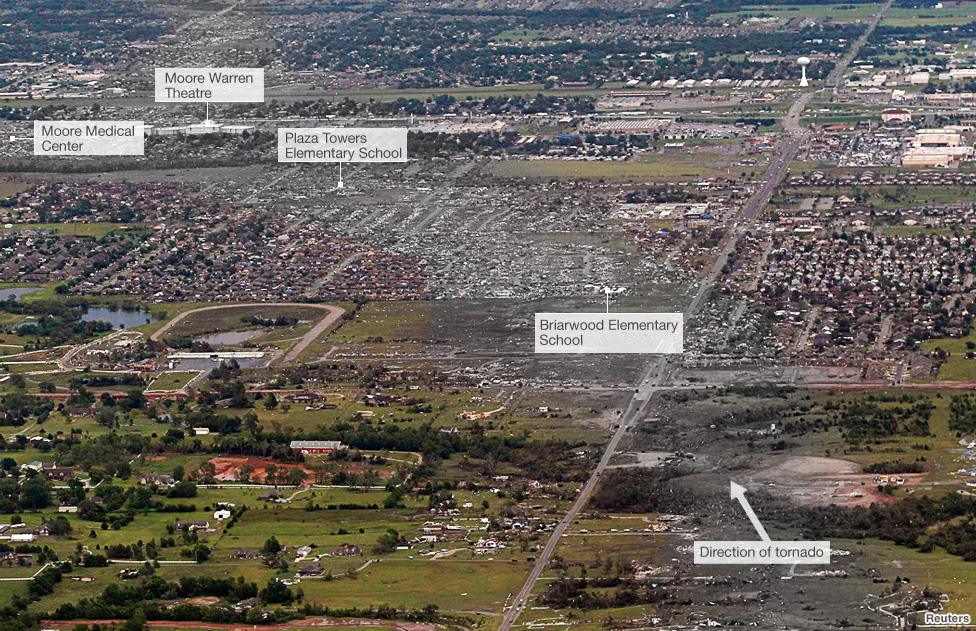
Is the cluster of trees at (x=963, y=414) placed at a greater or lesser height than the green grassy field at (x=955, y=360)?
lesser

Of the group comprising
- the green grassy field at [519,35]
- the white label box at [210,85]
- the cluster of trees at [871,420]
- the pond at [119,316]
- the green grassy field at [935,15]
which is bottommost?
the cluster of trees at [871,420]

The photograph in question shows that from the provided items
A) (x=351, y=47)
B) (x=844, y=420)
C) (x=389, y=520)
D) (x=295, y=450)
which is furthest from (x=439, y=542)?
(x=351, y=47)

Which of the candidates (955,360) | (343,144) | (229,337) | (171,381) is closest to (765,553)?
(955,360)

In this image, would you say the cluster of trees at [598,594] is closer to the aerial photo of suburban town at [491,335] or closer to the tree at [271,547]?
the aerial photo of suburban town at [491,335]

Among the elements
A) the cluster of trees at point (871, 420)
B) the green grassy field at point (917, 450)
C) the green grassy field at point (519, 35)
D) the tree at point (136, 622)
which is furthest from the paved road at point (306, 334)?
the green grassy field at point (519, 35)

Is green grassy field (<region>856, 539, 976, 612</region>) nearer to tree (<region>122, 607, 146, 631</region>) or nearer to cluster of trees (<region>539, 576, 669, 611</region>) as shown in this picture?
cluster of trees (<region>539, 576, 669, 611</region>)
